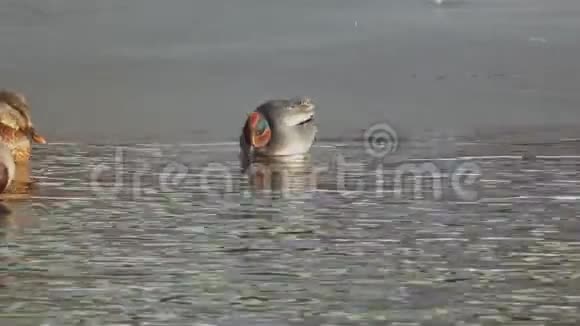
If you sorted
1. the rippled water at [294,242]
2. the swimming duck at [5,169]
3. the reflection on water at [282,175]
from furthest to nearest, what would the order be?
the reflection on water at [282,175] < the swimming duck at [5,169] < the rippled water at [294,242]

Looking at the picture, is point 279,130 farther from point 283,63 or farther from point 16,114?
point 283,63

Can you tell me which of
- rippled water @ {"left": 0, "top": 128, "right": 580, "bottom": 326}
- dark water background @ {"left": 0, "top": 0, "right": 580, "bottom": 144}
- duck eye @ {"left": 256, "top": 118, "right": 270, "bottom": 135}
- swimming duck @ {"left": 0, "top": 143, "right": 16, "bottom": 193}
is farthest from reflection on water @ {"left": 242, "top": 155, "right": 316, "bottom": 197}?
swimming duck @ {"left": 0, "top": 143, "right": 16, "bottom": 193}

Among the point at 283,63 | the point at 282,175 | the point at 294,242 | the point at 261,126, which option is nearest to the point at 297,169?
the point at 282,175

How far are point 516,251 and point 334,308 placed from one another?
1.61 meters

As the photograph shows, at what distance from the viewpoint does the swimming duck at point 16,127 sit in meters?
11.4

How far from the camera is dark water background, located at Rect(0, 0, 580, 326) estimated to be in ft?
22.9

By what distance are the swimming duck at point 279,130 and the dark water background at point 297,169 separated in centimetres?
24

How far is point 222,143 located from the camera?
12.7 metres

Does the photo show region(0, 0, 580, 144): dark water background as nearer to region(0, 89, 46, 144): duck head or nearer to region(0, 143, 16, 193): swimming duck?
region(0, 89, 46, 144): duck head

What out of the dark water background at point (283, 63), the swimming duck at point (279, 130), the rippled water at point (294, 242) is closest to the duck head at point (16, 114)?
the rippled water at point (294, 242)

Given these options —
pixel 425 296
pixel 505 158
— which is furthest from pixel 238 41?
pixel 425 296

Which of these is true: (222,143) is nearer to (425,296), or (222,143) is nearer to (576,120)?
(576,120)

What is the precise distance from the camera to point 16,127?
1146 centimetres

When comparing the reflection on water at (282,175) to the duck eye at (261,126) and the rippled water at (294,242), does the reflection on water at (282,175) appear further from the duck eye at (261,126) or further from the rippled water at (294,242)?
the duck eye at (261,126)
